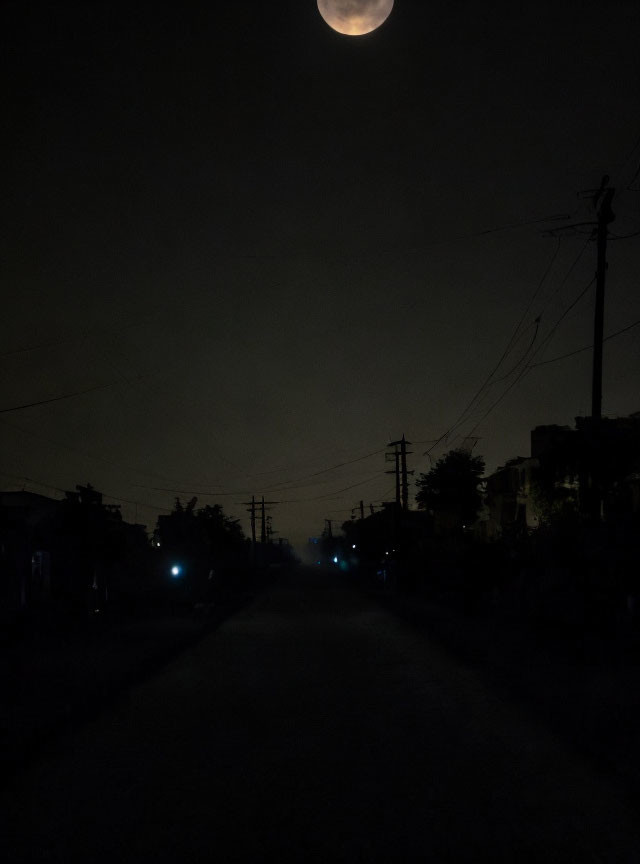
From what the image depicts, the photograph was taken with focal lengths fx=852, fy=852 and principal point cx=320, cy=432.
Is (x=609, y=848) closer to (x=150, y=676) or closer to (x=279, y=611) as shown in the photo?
(x=150, y=676)

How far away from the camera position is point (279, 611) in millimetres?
35375

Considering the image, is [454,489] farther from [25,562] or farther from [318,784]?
[318,784]

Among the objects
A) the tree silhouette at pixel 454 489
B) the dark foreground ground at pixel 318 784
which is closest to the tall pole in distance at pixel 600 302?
the dark foreground ground at pixel 318 784

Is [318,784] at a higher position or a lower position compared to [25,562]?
lower

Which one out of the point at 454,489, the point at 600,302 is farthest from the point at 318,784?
the point at 454,489

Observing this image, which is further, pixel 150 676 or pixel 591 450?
pixel 591 450

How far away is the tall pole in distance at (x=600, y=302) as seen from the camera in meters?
21.7

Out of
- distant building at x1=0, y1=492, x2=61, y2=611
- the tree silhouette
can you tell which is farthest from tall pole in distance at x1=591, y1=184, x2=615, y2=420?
the tree silhouette

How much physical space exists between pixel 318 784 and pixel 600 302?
18356mm

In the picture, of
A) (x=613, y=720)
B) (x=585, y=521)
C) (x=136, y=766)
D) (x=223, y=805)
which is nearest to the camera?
(x=223, y=805)

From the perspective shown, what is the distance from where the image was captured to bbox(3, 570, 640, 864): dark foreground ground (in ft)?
18.9

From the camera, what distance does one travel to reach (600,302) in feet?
74.7

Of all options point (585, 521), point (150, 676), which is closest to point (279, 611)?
point (585, 521)

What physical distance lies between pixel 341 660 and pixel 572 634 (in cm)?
507
